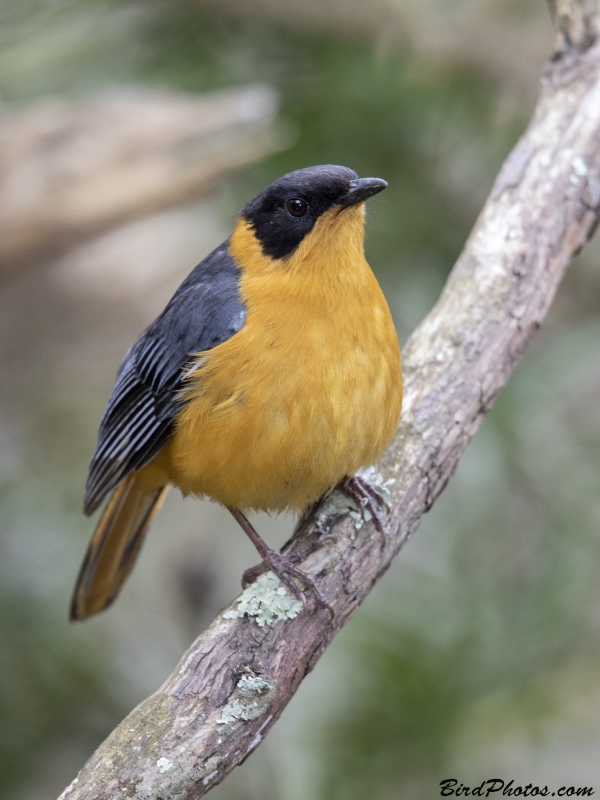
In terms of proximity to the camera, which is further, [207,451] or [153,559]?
[153,559]

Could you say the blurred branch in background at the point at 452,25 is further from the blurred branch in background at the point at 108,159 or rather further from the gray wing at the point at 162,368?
the gray wing at the point at 162,368

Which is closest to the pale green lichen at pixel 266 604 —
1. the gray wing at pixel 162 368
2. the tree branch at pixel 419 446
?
the tree branch at pixel 419 446

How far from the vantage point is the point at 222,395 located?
10.6ft

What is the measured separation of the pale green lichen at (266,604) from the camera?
2.97 meters

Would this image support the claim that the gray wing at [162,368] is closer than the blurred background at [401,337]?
Yes

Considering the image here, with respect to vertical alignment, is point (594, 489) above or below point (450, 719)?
above

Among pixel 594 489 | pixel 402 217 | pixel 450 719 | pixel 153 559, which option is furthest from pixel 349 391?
pixel 153 559

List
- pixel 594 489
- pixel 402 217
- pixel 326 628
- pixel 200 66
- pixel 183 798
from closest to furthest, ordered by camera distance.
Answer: pixel 183 798 < pixel 326 628 < pixel 594 489 < pixel 402 217 < pixel 200 66

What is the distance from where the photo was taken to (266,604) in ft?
9.84

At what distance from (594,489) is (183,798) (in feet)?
9.66

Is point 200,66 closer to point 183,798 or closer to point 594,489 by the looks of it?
point 594,489

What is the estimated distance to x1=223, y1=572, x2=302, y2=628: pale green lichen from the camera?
297 centimetres

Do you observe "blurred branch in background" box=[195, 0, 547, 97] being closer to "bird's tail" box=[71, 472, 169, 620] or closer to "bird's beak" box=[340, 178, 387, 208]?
"bird's beak" box=[340, 178, 387, 208]

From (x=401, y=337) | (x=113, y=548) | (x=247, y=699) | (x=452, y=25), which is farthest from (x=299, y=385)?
(x=452, y=25)
